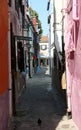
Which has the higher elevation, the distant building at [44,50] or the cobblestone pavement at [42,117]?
the distant building at [44,50]

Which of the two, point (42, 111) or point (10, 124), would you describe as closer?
point (10, 124)

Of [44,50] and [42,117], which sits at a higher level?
[44,50]

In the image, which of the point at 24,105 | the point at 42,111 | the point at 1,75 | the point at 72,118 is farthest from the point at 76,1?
the point at 24,105

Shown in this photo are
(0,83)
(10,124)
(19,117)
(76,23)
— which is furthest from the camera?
(19,117)

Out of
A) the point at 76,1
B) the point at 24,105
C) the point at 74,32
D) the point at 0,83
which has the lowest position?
the point at 24,105

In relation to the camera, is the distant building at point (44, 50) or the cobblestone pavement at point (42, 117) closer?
the cobblestone pavement at point (42, 117)

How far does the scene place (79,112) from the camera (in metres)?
10.6

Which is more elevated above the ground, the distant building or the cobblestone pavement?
the distant building

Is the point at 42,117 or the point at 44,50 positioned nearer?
the point at 42,117

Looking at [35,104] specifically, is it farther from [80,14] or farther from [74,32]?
[80,14]

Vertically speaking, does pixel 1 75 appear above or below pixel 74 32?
below

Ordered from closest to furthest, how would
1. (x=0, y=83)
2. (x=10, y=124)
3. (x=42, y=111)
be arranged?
(x=0, y=83) → (x=10, y=124) → (x=42, y=111)

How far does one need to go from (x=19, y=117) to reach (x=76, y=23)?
4683 mm

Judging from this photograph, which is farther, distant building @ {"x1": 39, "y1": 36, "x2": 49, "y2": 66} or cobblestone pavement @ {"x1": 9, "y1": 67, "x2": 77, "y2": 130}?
distant building @ {"x1": 39, "y1": 36, "x2": 49, "y2": 66}
